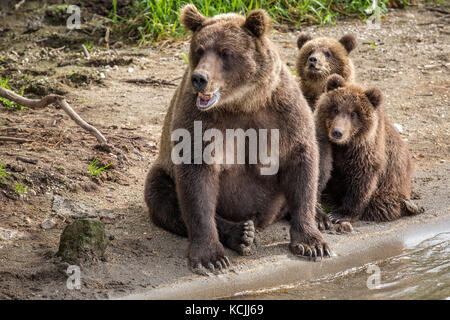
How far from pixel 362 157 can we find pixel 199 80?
7.11ft

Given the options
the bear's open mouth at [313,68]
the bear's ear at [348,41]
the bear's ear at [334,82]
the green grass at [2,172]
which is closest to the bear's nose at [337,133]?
the bear's ear at [334,82]

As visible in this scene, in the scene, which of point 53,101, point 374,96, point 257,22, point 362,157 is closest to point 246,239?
point 362,157

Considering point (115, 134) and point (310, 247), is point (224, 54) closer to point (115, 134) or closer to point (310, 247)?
point (310, 247)

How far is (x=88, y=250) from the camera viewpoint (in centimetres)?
545

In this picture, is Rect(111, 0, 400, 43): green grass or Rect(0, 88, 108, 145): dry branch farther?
Rect(111, 0, 400, 43): green grass

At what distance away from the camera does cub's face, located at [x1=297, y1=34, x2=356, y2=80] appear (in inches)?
322

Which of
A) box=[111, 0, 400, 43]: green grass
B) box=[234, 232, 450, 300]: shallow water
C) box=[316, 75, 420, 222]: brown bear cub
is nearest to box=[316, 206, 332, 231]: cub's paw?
box=[316, 75, 420, 222]: brown bear cub

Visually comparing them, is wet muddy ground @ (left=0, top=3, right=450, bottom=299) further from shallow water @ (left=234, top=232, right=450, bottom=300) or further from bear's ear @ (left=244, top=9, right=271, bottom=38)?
bear's ear @ (left=244, top=9, right=271, bottom=38)

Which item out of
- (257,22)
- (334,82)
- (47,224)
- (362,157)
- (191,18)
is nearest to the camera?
(257,22)

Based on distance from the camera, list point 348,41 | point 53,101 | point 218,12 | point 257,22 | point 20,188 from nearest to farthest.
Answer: point 257,22
point 20,188
point 53,101
point 348,41
point 218,12

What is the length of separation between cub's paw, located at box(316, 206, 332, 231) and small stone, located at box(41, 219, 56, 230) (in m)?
2.36

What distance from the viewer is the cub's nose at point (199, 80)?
17.3 feet

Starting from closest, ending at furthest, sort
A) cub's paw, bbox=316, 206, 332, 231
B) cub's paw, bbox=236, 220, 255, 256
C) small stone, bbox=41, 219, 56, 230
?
cub's paw, bbox=236, 220, 255, 256 < small stone, bbox=41, 219, 56, 230 < cub's paw, bbox=316, 206, 332, 231

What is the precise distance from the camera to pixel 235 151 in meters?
5.84
